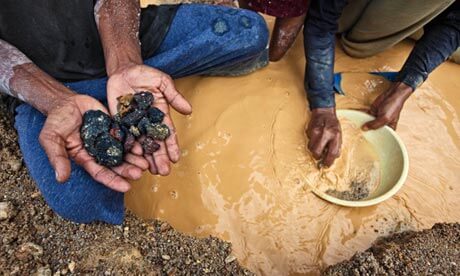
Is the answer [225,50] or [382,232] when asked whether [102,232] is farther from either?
[382,232]

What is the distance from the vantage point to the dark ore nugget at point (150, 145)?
5.76 feet

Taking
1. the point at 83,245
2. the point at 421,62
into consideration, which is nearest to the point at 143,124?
the point at 83,245

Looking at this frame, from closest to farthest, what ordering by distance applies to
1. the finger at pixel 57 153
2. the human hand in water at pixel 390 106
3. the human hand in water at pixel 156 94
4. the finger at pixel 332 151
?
the finger at pixel 57 153
the human hand in water at pixel 156 94
the finger at pixel 332 151
the human hand in water at pixel 390 106

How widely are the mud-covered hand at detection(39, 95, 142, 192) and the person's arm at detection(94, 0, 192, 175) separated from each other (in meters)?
0.11

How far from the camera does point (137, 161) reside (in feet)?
5.76

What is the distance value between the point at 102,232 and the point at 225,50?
1.13 metres

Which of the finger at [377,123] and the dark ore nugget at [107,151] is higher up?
the dark ore nugget at [107,151]

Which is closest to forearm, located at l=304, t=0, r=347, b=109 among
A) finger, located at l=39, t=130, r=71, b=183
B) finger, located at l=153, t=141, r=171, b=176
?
finger, located at l=153, t=141, r=171, b=176

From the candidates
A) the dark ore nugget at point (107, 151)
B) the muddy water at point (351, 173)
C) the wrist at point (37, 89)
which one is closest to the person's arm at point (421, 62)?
the muddy water at point (351, 173)

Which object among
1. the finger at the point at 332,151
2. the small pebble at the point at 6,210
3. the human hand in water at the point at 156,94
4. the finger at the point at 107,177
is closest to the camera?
the finger at the point at 107,177

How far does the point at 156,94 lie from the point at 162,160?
30cm

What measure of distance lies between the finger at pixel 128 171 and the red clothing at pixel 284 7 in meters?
1.34

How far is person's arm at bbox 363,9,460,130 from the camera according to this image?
2447mm

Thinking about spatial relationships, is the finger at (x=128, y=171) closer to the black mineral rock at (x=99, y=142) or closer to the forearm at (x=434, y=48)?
the black mineral rock at (x=99, y=142)
